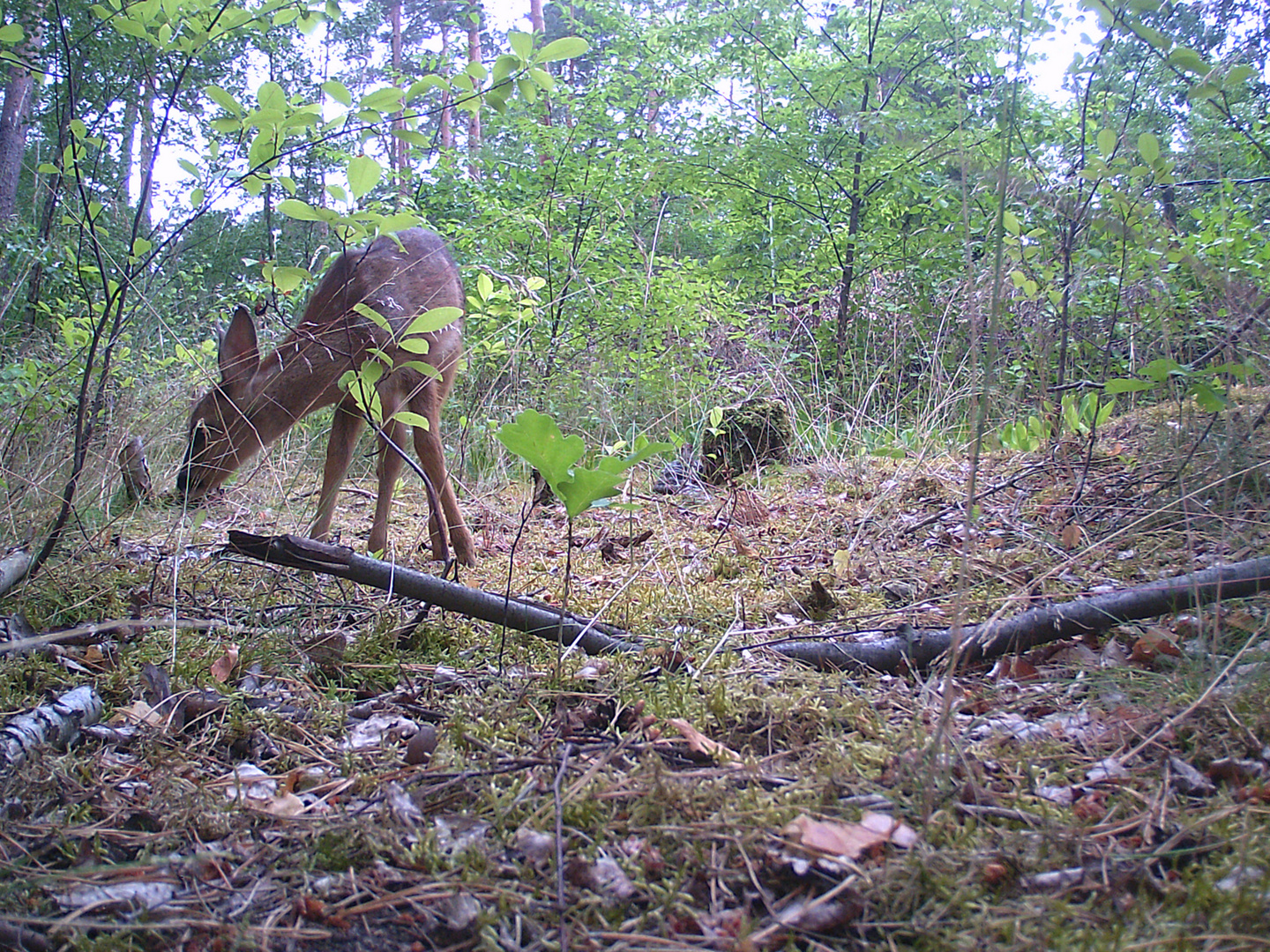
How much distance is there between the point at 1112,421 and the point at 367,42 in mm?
24228

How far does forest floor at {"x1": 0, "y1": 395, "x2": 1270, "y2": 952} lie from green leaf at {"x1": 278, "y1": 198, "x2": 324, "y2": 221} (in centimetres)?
114

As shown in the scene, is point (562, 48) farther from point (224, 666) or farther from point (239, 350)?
point (239, 350)

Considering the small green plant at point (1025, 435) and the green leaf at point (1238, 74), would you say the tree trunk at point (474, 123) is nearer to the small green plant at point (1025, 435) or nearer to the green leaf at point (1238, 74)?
the green leaf at point (1238, 74)

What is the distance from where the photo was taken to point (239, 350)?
4.22m

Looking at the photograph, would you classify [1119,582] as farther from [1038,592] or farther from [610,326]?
[610,326]

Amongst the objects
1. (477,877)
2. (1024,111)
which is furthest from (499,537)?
(1024,111)

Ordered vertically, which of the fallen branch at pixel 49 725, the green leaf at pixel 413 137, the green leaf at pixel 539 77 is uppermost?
the green leaf at pixel 539 77

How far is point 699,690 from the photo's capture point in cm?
188

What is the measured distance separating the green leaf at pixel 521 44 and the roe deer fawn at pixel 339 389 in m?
1.77

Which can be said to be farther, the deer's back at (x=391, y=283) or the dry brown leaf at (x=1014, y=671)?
the deer's back at (x=391, y=283)

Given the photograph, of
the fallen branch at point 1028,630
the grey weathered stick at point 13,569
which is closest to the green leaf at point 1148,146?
the fallen branch at point 1028,630

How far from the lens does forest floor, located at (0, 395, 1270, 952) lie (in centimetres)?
115

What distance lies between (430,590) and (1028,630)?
1604 millimetres

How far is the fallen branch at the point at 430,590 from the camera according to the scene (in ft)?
7.16
